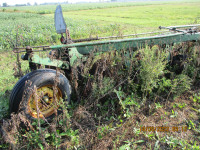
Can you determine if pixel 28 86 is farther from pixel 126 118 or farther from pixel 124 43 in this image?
pixel 124 43

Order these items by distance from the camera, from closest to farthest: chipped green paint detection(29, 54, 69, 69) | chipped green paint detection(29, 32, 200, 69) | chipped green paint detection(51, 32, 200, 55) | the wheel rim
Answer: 1. the wheel rim
2. chipped green paint detection(29, 54, 69, 69)
3. chipped green paint detection(29, 32, 200, 69)
4. chipped green paint detection(51, 32, 200, 55)

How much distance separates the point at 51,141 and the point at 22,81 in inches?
45.0

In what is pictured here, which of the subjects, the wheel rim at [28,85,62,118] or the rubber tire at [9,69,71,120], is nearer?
the rubber tire at [9,69,71,120]

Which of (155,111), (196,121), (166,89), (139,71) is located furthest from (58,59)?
(196,121)

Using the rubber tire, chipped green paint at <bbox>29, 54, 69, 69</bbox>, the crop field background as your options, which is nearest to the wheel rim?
the rubber tire

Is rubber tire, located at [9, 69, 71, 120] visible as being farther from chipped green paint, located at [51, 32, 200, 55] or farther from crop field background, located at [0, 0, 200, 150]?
chipped green paint, located at [51, 32, 200, 55]

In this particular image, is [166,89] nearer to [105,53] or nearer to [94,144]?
[105,53]

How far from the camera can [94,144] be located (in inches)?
108

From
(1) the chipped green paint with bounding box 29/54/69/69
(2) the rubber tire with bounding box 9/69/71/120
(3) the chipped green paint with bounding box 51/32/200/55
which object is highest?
(3) the chipped green paint with bounding box 51/32/200/55

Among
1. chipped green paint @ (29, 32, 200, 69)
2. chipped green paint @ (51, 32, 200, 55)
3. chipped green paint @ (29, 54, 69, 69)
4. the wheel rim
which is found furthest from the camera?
chipped green paint @ (51, 32, 200, 55)
